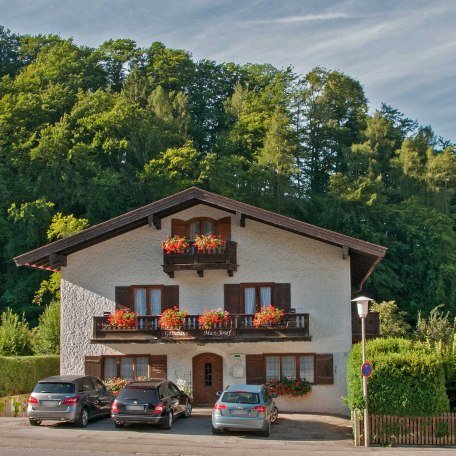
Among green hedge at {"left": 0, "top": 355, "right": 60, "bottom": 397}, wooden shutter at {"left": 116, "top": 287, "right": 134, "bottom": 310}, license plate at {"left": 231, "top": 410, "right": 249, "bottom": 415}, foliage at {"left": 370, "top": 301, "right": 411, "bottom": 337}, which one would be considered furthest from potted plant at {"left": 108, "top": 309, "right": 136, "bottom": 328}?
foliage at {"left": 370, "top": 301, "right": 411, "bottom": 337}

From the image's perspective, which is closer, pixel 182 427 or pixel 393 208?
pixel 182 427

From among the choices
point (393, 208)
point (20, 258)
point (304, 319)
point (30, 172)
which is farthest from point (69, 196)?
point (304, 319)

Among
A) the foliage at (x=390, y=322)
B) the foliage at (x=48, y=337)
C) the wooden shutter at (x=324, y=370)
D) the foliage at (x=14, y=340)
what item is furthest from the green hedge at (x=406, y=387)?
the foliage at (x=390, y=322)

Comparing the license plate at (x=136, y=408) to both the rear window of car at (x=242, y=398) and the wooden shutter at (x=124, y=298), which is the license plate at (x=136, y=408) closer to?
the rear window of car at (x=242, y=398)

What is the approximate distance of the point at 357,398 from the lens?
72.5 ft

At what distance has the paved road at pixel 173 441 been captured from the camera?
750 inches

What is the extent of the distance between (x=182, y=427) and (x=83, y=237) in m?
9.57

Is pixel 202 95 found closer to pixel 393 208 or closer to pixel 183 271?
pixel 393 208

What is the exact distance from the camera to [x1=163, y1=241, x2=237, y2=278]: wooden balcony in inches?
1160

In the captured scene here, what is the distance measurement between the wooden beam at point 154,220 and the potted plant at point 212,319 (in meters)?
4.37

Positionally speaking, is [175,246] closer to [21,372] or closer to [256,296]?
[256,296]

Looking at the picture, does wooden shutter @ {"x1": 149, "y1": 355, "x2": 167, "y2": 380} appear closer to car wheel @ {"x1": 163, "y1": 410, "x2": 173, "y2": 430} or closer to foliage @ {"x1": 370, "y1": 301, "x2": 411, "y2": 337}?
car wheel @ {"x1": 163, "y1": 410, "x2": 173, "y2": 430}

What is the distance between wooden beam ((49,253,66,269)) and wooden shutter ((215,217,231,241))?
6343mm

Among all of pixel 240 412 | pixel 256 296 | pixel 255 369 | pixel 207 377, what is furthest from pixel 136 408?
pixel 256 296
